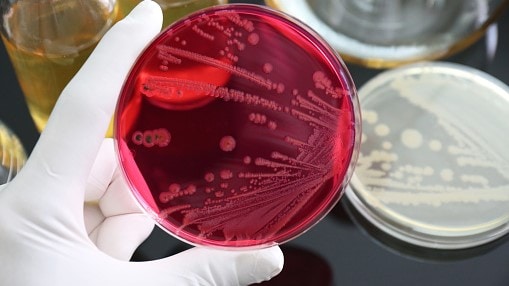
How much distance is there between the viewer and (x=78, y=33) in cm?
118

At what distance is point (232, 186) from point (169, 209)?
0.30ft

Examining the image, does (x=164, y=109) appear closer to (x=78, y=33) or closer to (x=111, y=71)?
(x=111, y=71)

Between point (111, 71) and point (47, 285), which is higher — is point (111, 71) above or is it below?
above

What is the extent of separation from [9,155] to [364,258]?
25.8 inches

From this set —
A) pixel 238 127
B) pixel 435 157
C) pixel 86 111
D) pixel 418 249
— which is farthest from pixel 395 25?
pixel 86 111

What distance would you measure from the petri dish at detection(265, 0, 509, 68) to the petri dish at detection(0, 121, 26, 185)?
0.56 meters

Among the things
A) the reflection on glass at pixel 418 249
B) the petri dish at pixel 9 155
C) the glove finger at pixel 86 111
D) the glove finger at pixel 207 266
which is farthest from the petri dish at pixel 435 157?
the petri dish at pixel 9 155

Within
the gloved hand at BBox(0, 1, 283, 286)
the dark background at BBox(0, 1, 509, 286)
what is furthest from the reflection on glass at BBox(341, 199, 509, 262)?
the gloved hand at BBox(0, 1, 283, 286)

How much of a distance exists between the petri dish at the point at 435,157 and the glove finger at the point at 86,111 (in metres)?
0.48

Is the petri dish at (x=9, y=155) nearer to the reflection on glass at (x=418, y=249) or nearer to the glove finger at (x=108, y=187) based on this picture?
the glove finger at (x=108, y=187)

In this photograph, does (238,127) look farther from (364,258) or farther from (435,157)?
(435,157)

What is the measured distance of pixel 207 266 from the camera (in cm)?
108

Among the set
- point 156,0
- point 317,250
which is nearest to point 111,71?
point 156,0

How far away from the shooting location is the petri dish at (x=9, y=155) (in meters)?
Answer: 1.35
